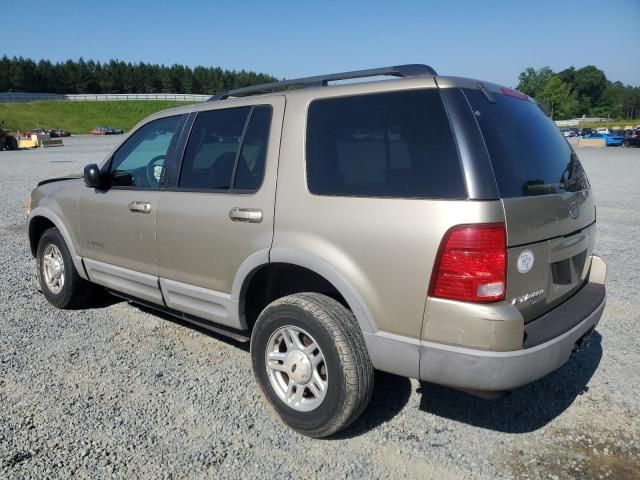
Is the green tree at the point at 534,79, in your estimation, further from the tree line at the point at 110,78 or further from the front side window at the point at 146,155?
the front side window at the point at 146,155

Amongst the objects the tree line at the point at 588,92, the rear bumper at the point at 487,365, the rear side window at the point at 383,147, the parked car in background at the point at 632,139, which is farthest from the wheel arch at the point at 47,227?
the tree line at the point at 588,92

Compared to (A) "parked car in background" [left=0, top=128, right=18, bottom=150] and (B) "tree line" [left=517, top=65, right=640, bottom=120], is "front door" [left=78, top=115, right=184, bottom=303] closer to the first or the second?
(A) "parked car in background" [left=0, top=128, right=18, bottom=150]

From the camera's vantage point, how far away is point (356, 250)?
2561mm

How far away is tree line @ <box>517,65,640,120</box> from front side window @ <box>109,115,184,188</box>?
390 ft

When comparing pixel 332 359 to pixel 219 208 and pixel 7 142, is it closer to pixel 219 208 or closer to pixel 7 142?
pixel 219 208

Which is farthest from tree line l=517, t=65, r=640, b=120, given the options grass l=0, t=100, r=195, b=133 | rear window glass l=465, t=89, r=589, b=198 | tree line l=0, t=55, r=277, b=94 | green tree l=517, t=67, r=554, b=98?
rear window glass l=465, t=89, r=589, b=198

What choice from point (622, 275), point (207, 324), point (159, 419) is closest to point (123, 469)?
point (159, 419)

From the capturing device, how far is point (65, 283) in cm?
470

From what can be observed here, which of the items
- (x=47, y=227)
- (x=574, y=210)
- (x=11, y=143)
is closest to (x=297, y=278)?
(x=574, y=210)

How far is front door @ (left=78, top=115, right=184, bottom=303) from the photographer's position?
12.4ft

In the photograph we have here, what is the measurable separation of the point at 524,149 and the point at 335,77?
123cm

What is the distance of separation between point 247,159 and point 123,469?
6.19ft

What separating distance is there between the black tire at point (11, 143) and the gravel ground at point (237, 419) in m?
35.4

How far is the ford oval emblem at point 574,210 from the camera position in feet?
9.16
